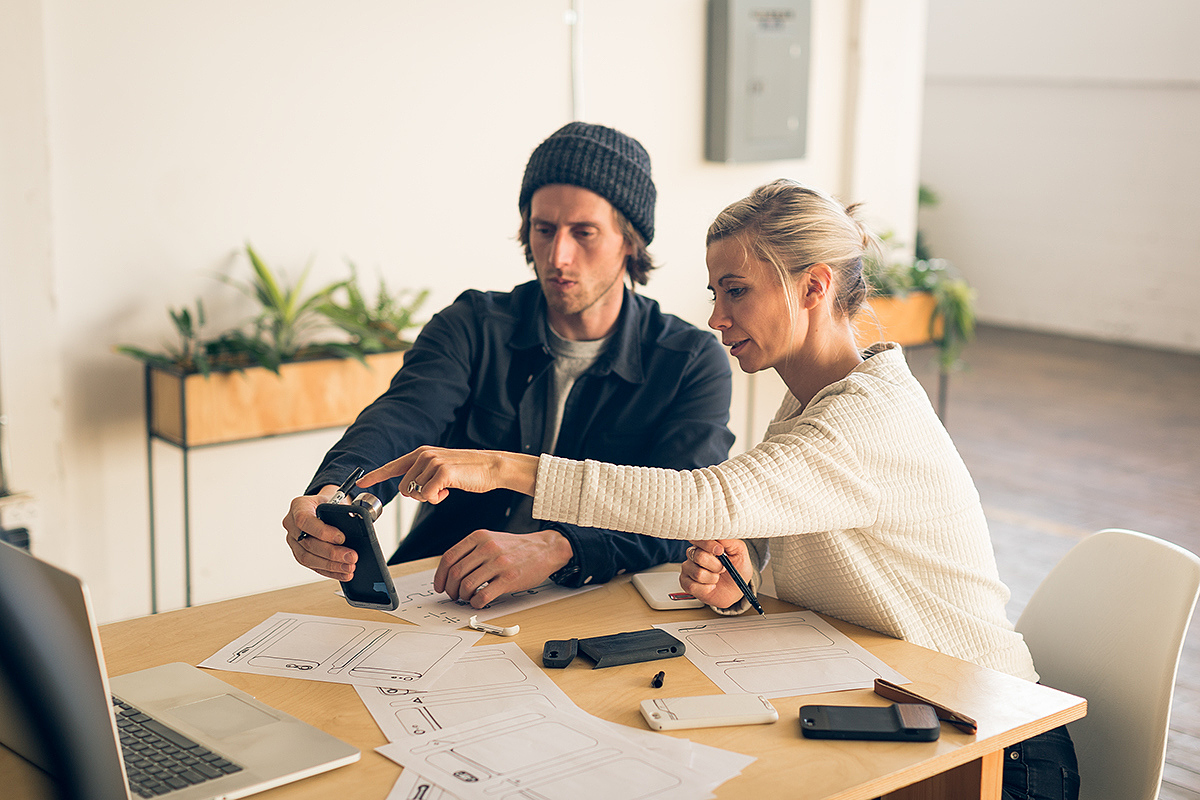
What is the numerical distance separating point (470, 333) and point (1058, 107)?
740 centimetres

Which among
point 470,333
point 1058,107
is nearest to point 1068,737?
point 470,333

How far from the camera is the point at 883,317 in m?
4.52

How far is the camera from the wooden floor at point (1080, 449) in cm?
411

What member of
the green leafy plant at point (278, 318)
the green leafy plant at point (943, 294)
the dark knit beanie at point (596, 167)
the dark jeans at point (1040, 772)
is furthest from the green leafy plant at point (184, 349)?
the green leafy plant at point (943, 294)

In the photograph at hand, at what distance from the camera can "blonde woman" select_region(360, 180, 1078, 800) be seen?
59.3 inches

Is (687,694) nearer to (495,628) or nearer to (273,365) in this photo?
(495,628)

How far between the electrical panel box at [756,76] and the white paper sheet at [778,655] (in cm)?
290

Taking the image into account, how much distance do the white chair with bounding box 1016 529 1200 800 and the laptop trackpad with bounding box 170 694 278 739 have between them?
1.17 meters

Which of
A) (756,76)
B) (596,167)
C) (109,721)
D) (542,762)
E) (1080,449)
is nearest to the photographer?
(109,721)

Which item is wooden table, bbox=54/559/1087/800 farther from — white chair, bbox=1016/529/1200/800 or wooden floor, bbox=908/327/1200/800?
wooden floor, bbox=908/327/1200/800

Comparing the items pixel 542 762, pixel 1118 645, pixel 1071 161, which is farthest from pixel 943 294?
pixel 1071 161

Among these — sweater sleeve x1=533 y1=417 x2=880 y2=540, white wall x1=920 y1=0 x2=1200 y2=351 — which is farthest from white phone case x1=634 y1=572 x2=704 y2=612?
white wall x1=920 y1=0 x2=1200 y2=351

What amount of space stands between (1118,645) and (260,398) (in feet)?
7.09

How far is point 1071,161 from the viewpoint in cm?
834
